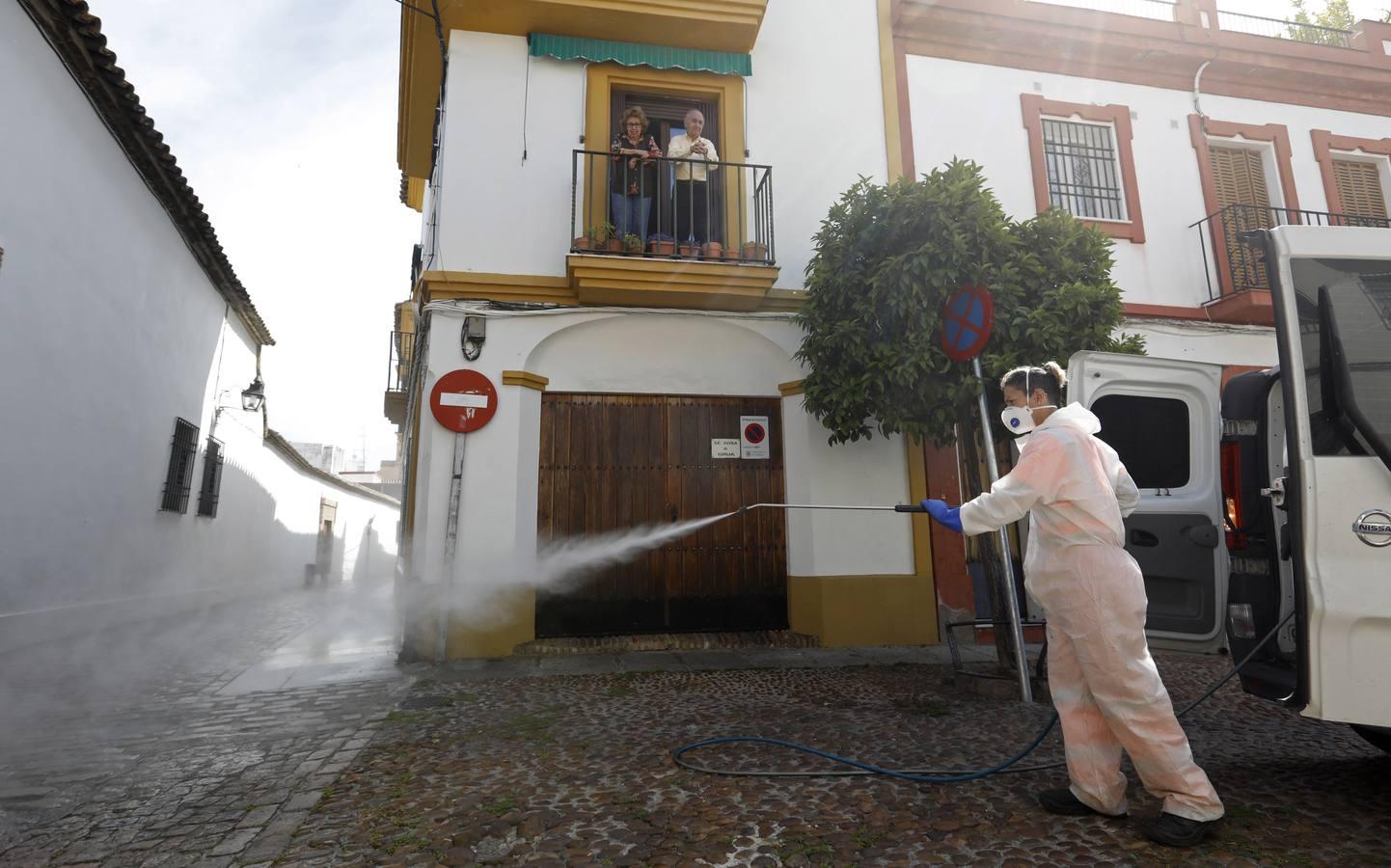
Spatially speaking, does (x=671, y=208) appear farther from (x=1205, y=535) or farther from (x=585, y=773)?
(x=585, y=773)

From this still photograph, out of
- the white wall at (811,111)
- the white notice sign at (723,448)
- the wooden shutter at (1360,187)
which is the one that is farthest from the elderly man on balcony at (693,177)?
the wooden shutter at (1360,187)

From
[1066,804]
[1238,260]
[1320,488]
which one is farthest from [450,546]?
[1238,260]

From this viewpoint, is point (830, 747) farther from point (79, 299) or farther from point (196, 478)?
point (196, 478)

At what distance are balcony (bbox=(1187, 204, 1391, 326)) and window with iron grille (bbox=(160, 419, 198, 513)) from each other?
42.7 ft

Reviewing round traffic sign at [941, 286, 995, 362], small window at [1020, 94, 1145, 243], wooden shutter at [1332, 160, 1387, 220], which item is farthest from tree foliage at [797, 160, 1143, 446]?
wooden shutter at [1332, 160, 1387, 220]

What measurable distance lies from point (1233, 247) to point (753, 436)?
6261 mm

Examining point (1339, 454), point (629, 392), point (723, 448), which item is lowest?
point (1339, 454)

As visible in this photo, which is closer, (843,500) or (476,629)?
(476,629)

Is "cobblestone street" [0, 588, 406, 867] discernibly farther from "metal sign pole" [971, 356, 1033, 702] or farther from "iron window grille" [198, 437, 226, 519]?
"metal sign pole" [971, 356, 1033, 702]

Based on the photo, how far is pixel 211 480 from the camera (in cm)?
1142

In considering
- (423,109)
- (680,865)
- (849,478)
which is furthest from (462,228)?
(680,865)

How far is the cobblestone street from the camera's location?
9.05 ft

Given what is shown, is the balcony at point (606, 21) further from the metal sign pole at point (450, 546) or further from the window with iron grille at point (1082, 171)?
the metal sign pole at point (450, 546)

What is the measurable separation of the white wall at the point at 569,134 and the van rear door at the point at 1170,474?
12.0 feet
